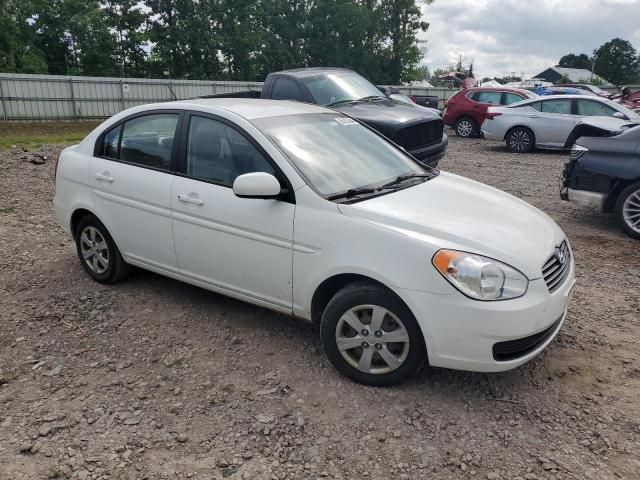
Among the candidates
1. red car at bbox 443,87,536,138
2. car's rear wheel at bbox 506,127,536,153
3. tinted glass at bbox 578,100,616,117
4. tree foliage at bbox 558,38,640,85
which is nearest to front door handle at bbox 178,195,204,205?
car's rear wheel at bbox 506,127,536,153

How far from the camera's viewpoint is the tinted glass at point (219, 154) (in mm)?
3770

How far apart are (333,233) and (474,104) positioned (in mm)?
14702

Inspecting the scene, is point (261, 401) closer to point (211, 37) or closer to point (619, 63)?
point (211, 37)

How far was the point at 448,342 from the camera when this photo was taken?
3.00 m

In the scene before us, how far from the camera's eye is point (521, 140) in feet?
44.8

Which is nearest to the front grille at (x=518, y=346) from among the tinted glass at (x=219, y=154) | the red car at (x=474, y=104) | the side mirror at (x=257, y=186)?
the side mirror at (x=257, y=186)

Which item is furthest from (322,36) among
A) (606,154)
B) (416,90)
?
(606,154)

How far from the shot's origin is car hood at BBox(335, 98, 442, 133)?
7.48 meters

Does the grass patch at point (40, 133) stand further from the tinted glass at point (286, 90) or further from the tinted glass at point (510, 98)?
the tinted glass at point (510, 98)

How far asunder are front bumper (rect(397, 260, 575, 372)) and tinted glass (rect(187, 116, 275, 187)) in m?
1.41

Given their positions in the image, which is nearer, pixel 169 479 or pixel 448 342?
pixel 169 479

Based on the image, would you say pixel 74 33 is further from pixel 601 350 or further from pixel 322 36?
pixel 601 350

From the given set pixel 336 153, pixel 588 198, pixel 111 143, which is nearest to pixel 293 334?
pixel 336 153

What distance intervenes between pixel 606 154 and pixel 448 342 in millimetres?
4674
